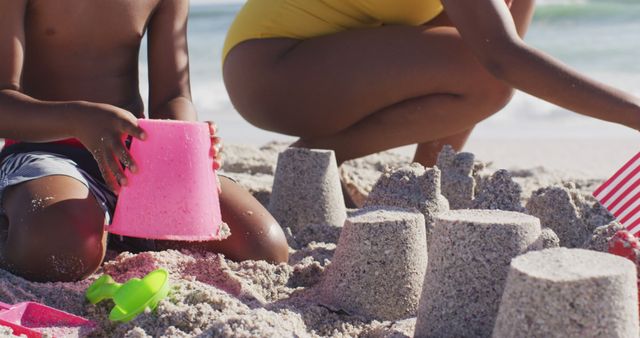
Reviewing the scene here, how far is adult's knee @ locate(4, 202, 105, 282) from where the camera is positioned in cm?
187

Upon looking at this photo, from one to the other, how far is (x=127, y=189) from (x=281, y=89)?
1053 millimetres

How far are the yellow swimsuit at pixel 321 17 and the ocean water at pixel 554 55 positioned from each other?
1.85 m

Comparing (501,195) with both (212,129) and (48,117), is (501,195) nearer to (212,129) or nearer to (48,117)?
(212,129)

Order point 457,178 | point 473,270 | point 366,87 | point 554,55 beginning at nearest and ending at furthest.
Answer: point 473,270 → point 457,178 → point 366,87 → point 554,55

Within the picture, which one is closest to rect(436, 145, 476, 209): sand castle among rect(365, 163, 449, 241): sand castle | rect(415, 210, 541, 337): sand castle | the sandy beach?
the sandy beach

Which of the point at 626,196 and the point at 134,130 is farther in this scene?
the point at 626,196

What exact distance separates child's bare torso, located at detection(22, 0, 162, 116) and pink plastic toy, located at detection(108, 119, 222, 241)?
484 millimetres

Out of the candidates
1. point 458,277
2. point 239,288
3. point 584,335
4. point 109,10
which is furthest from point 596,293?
point 109,10

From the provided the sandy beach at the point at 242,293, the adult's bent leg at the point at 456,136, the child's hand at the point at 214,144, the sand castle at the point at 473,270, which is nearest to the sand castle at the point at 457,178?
the sandy beach at the point at 242,293

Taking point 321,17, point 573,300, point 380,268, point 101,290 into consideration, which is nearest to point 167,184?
point 101,290

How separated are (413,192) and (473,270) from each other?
712 mm

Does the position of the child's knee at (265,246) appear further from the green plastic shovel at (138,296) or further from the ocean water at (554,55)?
the ocean water at (554,55)

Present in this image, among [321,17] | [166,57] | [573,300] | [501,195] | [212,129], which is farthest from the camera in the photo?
[321,17]

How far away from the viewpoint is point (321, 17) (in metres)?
2.84
